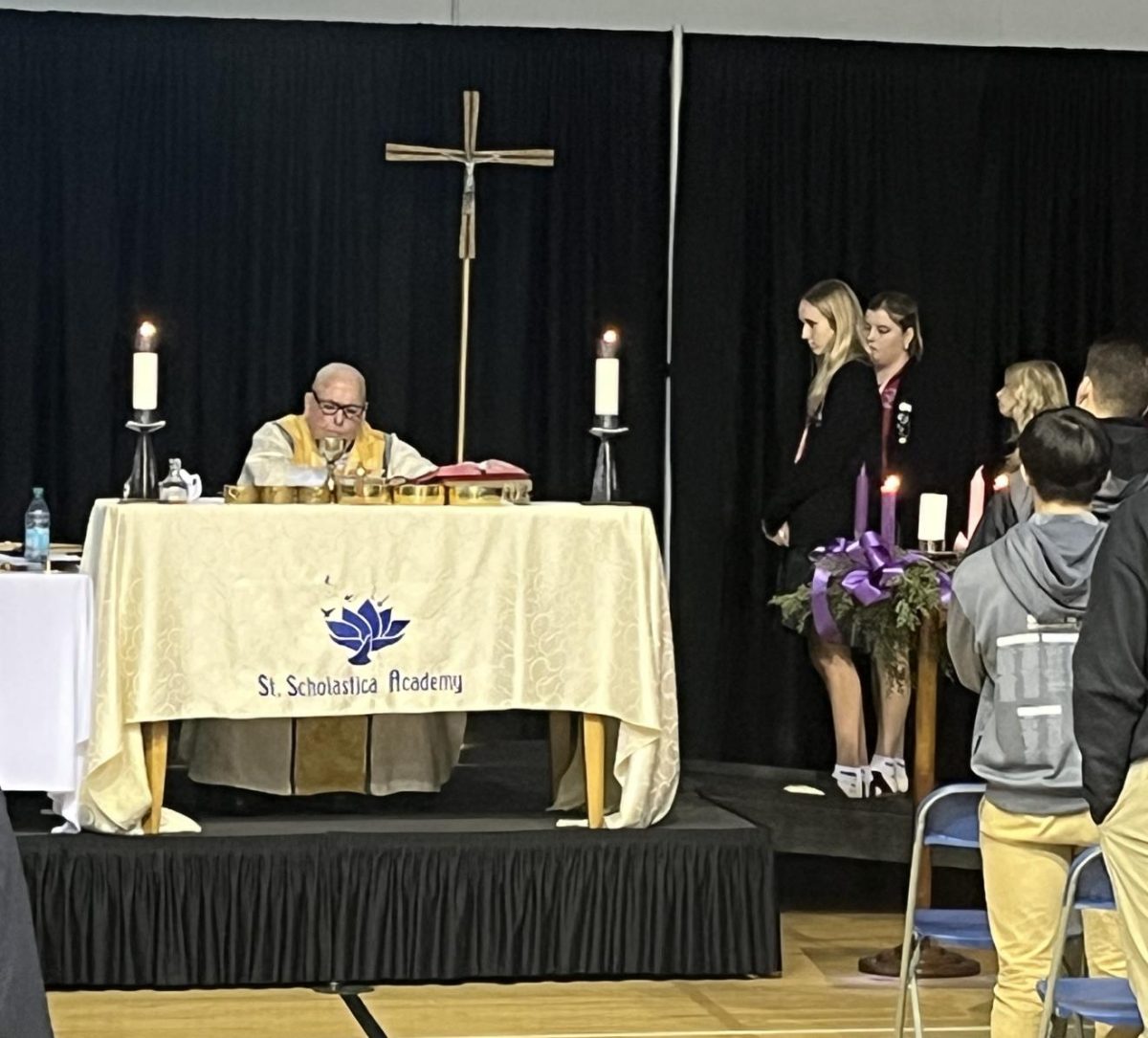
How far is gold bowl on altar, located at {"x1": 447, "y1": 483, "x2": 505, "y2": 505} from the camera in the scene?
17.3 ft

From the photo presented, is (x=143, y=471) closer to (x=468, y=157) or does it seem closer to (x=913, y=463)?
(x=468, y=157)

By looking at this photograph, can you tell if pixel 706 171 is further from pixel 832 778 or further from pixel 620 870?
pixel 620 870

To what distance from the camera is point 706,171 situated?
24.9ft

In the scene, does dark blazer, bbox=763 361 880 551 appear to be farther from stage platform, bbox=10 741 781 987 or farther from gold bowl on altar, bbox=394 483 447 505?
gold bowl on altar, bbox=394 483 447 505

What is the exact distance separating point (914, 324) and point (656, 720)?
5.87ft

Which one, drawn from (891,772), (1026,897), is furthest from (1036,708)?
(891,772)

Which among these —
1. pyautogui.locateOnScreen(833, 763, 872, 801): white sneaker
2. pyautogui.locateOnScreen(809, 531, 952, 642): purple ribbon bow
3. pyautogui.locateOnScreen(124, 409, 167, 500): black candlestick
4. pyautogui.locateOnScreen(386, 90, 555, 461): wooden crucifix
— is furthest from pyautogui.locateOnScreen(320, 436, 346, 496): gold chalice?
pyautogui.locateOnScreen(833, 763, 872, 801): white sneaker

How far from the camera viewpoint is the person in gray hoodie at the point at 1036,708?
377 cm

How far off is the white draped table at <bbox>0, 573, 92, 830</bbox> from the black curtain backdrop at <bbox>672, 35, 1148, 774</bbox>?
9.90ft

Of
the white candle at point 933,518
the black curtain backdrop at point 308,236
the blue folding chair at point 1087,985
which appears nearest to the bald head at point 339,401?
the black curtain backdrop at point 308,236

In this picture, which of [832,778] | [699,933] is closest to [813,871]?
[832,778]

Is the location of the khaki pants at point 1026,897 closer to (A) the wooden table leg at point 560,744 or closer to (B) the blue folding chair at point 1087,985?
(B) the blue folding chair at point 1087,985

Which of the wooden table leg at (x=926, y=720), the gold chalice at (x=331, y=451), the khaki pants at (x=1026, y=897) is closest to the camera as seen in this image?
the khaki pants at (x=1026, y=897)

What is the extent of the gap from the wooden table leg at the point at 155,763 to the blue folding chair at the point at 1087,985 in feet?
7.77
